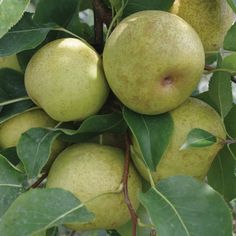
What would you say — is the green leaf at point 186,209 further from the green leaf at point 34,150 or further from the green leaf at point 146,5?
the green leaf at point 146,5

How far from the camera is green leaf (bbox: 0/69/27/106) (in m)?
1.35

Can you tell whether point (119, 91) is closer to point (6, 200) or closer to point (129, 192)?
point (129, 192)

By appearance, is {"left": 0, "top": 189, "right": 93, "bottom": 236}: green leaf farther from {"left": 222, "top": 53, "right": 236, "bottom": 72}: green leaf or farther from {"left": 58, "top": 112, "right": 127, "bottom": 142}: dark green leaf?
{"left": 222, "top": 53, "right": 236, "bottom": 72}: green leaf

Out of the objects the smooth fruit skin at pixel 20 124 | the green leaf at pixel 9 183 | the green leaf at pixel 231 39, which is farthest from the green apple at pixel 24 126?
the green leaf at pixel 231 39

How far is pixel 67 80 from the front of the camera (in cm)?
118

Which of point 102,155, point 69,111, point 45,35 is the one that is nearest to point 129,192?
point 102,155

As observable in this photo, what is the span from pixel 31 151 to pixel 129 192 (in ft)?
0.75

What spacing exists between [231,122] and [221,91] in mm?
77

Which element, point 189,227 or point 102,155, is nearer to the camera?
point 189,227

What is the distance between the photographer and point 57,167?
1222 mm

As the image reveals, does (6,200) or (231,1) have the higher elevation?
(231,1)

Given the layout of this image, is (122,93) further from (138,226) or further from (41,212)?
(138,226)

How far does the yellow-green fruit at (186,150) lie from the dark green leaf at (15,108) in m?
0.28

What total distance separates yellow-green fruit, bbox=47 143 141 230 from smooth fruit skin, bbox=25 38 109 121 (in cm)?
9
